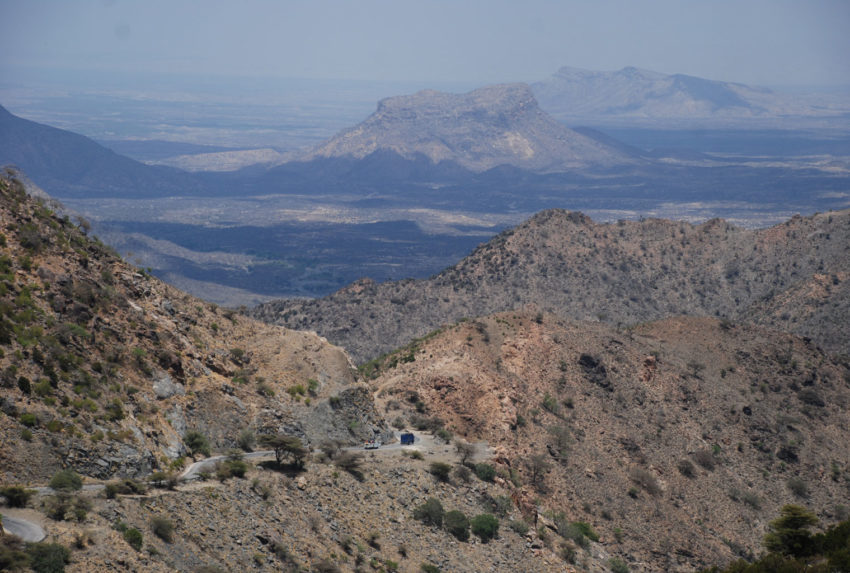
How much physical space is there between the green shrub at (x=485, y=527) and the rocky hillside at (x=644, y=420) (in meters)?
4.61

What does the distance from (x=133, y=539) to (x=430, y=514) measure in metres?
15.1

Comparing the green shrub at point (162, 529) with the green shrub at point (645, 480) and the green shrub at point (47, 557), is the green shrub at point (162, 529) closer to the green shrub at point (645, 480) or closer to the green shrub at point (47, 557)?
the green shrub at point (47, 557)

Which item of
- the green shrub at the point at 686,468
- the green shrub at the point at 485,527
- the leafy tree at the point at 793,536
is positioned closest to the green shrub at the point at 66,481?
the green shrub at the point at 485,527

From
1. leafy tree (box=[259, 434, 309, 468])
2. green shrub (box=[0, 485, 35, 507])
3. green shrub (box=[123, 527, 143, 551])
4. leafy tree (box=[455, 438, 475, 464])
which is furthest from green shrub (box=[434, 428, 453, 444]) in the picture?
green shrub (box=[0, 485, 35, 507])

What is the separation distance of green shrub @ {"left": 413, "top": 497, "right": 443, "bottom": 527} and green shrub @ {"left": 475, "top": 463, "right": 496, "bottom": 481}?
537 cm

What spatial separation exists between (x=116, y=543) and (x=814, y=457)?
160 feet

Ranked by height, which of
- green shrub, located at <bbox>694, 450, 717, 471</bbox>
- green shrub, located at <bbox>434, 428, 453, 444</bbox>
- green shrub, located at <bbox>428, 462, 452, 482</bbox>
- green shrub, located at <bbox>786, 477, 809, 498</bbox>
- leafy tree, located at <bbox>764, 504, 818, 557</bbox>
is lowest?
green shrub, located at <bbox>786, 477, 809, 498</bbox>

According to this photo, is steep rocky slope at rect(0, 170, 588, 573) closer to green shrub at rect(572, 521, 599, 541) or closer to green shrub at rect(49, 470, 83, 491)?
green shrub at rect(49, 470, 83, 491)

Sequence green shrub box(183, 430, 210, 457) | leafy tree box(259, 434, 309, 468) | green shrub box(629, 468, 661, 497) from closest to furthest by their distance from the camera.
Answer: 1. green shrub box(183, 430, 210, 457)
2. leafy tree box(259, 434, 309, 468)
3. green shrub box(629, 468, 661, 497)

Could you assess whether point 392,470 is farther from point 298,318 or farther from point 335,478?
point 298,318

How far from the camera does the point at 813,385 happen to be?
65.2m

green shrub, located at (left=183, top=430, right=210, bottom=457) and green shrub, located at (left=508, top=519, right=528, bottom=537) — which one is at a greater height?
green shrub, located at (left=183, top=430, right=210, bottom=457)

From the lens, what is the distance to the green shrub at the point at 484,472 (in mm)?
41938

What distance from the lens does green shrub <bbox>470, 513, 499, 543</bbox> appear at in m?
37.4
